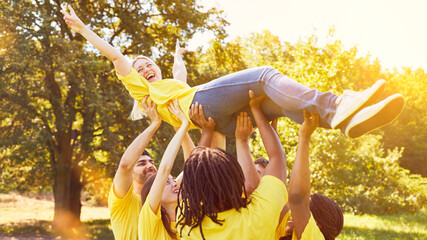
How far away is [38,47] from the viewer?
13.1 meters

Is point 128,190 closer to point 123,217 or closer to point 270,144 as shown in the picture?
point 123,217

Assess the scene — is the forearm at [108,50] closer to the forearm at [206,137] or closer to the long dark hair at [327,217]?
the forearm at [206,137]

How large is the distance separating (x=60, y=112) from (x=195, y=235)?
12654 millimetres

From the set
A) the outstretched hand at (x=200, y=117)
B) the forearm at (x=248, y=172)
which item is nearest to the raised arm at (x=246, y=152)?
the forearm at (x=248, y=172)

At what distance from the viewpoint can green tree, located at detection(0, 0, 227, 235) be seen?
1248 cm

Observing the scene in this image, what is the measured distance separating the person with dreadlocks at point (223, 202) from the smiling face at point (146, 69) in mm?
1785

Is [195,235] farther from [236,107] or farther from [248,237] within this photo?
[236,107]

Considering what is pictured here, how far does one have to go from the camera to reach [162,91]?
355cm

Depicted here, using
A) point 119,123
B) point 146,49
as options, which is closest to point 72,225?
point 119,123

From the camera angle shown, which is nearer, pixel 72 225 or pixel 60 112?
pixel 60 112

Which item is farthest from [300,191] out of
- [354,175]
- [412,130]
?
[412,130]

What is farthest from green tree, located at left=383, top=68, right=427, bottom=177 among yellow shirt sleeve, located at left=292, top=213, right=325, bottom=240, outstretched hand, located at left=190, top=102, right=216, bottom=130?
yellow shirt sleeve, located at left=292, top=213, right=325, bottom=240

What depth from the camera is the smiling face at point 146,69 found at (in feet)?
12.6

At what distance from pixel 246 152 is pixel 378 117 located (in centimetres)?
88
